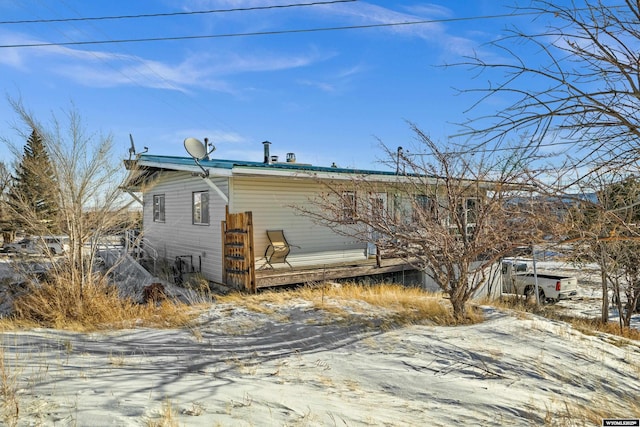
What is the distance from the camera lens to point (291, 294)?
27.5 feet

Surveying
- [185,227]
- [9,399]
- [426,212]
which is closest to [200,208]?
[185,227]

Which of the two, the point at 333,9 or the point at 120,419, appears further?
the point at 333,9

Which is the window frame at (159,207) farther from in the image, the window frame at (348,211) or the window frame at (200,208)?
the window frame at (348,211)

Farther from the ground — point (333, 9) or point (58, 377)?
point (333, 9)

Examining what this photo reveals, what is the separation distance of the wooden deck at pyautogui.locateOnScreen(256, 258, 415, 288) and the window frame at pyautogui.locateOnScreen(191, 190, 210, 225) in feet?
8.37

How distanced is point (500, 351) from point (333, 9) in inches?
286

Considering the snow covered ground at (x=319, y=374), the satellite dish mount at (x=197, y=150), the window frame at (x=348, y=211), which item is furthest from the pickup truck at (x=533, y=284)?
the satellite dish mount at (x=197, y=150)

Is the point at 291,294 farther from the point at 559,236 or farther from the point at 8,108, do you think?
the point at 8,108

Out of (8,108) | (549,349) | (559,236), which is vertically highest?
(8,108)

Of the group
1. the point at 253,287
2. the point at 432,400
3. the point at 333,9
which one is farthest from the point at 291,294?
the point at 333,9

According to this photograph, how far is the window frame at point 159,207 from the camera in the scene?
44.3 feet

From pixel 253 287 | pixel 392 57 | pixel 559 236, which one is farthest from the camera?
pixel 253 287

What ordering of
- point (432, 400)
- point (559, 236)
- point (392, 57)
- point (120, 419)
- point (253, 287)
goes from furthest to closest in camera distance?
point (253, 287), point (392, 57), point (432, 400), point (559, 236), point (120, 419)

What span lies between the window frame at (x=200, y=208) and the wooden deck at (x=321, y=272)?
255cm
